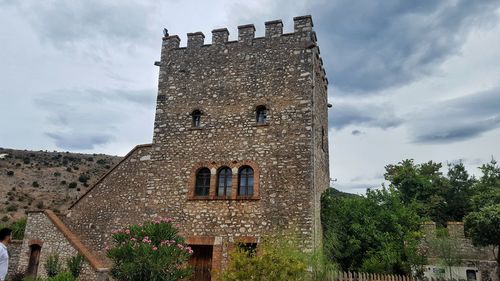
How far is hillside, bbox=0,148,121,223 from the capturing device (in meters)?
43.1

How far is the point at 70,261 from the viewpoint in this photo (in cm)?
1385

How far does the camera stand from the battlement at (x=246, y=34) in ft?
49.1

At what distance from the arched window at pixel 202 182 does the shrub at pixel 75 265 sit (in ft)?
16.5

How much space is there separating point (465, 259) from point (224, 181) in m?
16.7

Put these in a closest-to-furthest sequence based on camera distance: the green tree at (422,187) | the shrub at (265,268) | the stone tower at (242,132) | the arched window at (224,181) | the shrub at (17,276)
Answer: the shrub at (265,268), the stone tower at (242,132), the arched window at (224,181), the shrub at (17,276), the green tree at (422,187)

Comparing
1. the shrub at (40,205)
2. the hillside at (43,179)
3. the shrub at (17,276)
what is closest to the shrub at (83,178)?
the hillside at (43,179)

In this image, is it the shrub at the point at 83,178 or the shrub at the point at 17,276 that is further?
the shrub at the point at 83,178

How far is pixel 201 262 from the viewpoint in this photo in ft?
45.9

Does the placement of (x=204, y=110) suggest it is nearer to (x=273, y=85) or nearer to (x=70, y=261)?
(x=273, y=85)

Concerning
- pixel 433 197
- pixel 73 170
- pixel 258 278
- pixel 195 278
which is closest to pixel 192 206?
pixel 195 278

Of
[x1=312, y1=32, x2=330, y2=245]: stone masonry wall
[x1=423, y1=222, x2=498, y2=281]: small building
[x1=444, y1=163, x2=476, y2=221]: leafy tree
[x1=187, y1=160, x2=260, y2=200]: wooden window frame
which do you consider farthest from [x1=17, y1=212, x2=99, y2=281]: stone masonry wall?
[x1=444, y1=163, x2=476, y2=221]: leafy tree

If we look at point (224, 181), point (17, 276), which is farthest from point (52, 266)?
point (224, 181)

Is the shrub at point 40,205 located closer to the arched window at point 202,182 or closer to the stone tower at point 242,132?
the stone tower at point 242,132

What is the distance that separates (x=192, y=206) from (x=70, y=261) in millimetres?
5034
